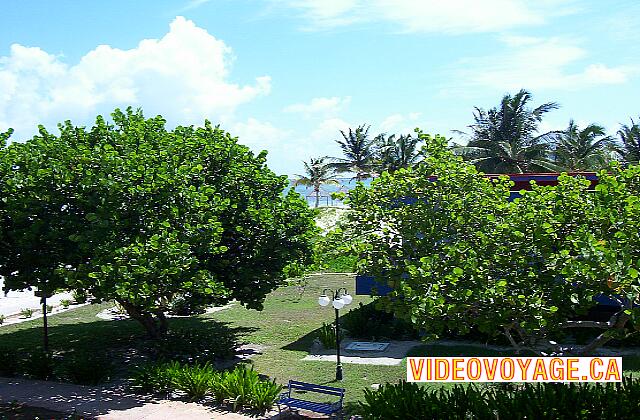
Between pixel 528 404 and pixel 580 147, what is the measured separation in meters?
35.5

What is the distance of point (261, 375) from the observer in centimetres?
1677

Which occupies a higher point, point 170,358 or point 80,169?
point 80,169

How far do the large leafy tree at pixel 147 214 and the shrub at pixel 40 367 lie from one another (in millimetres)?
2271

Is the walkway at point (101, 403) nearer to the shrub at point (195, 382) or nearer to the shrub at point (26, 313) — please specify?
the shrub at point (195, 382)

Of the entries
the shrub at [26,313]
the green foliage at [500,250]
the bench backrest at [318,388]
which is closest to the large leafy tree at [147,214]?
the bench backrest at [318,388]

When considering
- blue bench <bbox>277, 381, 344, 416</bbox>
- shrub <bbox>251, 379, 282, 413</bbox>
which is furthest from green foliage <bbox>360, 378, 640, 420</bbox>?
shrub <bbox>251, 379, 282, 413</bbox>

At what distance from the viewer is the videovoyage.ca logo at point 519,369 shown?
11555 millimetres

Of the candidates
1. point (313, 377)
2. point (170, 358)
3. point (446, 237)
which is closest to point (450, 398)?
point (446, 237)

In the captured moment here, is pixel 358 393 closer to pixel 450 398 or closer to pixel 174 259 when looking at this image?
pixel 450 398

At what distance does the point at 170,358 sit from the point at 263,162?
6168 millimetres

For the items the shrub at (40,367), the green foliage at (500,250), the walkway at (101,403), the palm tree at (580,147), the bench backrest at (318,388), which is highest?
the palm tree at (580,147)

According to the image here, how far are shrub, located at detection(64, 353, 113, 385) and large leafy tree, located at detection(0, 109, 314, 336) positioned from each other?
6.48ft

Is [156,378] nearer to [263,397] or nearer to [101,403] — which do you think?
[101,403]

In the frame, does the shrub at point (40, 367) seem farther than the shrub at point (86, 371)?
Yes
